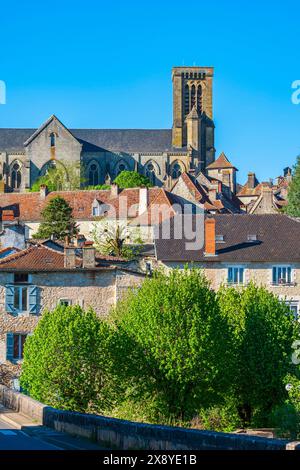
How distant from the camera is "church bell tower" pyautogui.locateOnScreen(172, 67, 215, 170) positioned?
130500mm

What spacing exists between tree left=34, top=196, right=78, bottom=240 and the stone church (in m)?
43.1

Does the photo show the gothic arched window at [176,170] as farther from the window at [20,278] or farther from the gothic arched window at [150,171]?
the window at [20,278]

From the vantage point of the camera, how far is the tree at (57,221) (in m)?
66.4

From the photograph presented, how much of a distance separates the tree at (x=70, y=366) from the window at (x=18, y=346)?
7235 millimetres

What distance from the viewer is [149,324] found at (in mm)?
34219

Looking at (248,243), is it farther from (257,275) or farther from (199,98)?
(199,98)

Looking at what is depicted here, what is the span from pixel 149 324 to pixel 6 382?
28.9 ft

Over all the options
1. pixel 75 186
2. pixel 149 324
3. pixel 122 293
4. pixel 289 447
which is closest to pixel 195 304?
pixel 149 324

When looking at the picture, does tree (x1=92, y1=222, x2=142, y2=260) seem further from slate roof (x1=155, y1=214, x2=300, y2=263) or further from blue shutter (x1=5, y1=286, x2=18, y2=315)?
blue shutter (x1=5, y1=286, x2=18, y2=315)

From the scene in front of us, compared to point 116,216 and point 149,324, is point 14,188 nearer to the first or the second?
point 116,216

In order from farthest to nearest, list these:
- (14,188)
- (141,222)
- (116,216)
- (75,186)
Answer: (14,188)
(75,186)
(116,216)
(141,222)

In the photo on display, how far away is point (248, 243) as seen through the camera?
156 ft

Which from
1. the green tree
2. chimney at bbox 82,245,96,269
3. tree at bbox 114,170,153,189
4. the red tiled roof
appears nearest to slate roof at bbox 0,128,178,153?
tree at bbox 114,170,153,189

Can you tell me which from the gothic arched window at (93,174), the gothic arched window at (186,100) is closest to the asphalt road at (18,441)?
the gothic arched window at (93,174)
